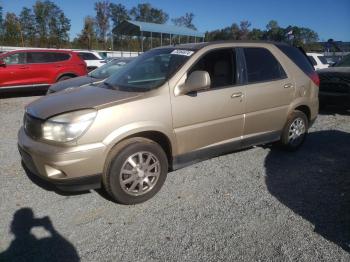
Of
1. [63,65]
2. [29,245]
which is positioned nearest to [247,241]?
[29,245]

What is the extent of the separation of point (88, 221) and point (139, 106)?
4.28 ft

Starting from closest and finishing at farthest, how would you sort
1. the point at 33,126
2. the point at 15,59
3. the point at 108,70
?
the point at 33,126 → the point at 108,70 → the point at 15,59

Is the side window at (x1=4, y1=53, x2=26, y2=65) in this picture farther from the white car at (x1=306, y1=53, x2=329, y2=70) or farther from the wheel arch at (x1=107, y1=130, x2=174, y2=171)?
the white car at (x1=306, y1=53, x2=329, y2=70)

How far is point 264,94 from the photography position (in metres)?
4.68

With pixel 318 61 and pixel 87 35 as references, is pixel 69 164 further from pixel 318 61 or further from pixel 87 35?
pixel 87 35

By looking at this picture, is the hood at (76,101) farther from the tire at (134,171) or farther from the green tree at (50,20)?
Answer: the green tree at (50,20)

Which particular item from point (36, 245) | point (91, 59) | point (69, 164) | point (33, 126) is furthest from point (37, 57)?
point (36, 245)

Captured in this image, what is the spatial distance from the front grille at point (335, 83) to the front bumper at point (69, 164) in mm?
6808

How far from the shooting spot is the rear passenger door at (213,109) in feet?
12.9

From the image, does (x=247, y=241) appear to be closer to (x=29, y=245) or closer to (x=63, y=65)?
(x=29, y=245)

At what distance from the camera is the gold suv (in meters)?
3.33

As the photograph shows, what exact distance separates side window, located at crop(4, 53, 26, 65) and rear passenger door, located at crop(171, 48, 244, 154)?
9.52m

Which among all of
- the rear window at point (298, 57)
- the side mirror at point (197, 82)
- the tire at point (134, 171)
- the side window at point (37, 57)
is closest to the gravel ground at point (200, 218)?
the tire at point (134, 171)

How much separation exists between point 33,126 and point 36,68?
9213 mm
